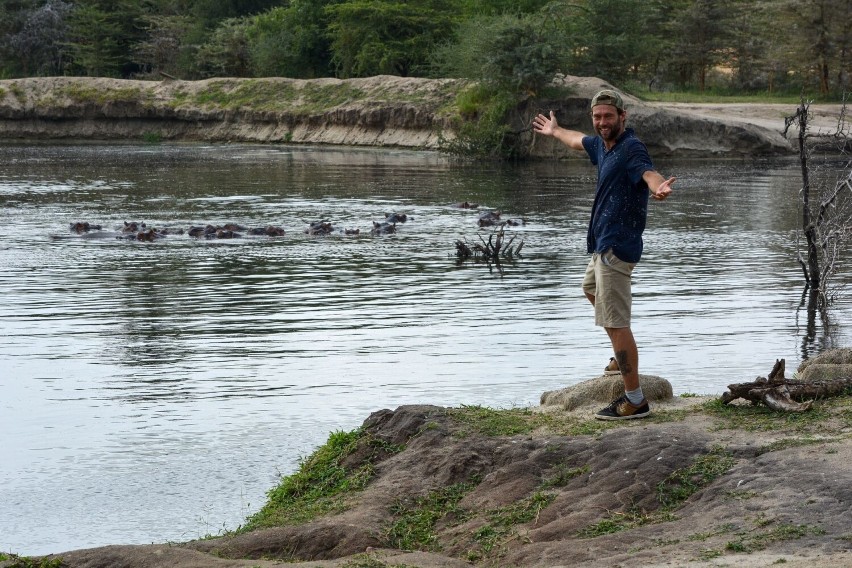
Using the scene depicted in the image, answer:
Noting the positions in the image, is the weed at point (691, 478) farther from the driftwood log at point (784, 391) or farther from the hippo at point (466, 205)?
the hippo at point (466, 205)

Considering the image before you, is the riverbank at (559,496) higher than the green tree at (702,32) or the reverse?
the reverse

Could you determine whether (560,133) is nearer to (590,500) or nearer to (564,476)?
(564,476)

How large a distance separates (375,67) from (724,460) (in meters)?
53.3

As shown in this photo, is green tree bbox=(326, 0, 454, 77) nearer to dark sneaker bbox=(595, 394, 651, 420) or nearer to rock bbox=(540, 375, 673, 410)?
rock bbox=(540, 375, 673, 410)

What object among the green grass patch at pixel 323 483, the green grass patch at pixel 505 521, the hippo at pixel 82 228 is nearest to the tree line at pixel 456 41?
the hippo at pixel 82 228

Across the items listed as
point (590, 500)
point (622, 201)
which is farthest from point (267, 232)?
point (590, 500)

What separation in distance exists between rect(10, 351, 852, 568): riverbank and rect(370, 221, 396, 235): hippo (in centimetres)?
1470

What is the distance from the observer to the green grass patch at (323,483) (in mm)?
7019

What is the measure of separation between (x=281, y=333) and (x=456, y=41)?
44581 millimetres

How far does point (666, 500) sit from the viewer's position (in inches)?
247

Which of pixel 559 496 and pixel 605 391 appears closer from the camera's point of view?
pixel 559 496

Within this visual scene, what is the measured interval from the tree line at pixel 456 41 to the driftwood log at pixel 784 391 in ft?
118

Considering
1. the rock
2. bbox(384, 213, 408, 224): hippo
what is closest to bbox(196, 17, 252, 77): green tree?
bbox(384, 213, 408, 224): hippo

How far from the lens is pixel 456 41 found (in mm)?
56062
